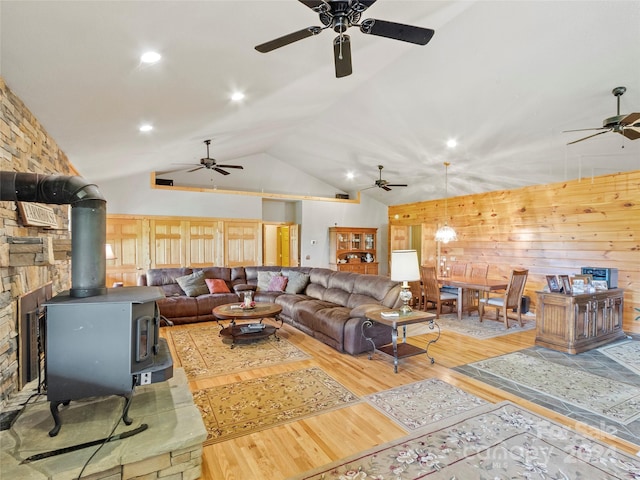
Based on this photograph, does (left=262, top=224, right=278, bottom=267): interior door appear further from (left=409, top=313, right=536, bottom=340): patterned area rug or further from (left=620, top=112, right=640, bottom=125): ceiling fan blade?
(left=620, top=112, right=640, bottom=125): ceiling fan blade

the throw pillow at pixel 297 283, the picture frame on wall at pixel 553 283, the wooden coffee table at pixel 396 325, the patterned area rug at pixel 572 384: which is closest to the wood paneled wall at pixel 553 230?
the picture frame on wall at pixel 553 283

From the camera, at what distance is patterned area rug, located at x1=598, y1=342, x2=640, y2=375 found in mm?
3864

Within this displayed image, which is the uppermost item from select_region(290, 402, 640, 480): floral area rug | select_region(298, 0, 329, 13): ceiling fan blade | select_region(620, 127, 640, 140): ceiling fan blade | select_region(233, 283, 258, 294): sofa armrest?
select_region(298, 0, 329, 13): ceiling fan blade

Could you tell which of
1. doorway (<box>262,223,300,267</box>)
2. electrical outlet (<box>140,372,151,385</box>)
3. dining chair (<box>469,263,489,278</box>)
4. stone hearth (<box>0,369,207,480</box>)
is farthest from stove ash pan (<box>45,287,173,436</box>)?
doorway (<box>262,223,300,267</box>)

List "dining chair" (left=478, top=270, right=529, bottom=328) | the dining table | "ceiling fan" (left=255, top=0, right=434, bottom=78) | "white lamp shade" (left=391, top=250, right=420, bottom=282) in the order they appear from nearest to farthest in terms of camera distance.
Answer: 1. "ceiling fan" (left=255, top=0, right=434, bottom=78)
2. "white lamp shade" (left=391, top=250, right=420, bottom=282)
3. "dining chair" (left=478, top=270, right=529, bottom=328)
4. the dining table

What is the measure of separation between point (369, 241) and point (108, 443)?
8411 millimetres

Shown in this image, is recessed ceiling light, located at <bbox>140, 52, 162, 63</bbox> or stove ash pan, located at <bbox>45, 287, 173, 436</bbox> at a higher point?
recessed ceiling light, located at <bbox>140, 52, 162, 63</bbox>

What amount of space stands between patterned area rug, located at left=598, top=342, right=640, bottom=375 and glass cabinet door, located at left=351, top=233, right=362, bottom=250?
5877 mm

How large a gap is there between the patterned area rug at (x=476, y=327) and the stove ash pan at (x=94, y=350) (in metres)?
3.94

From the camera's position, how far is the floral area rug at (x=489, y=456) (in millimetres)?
2027

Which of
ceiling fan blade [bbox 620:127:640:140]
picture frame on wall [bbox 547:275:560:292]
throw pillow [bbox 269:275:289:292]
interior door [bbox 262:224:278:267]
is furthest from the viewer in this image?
interior door [bbox 262:224:278:267]

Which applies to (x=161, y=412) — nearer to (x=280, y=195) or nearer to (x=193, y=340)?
(x=193, y=340)

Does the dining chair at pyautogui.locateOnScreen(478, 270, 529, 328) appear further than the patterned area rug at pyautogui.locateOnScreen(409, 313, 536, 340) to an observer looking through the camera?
Yes

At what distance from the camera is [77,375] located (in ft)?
6.57
